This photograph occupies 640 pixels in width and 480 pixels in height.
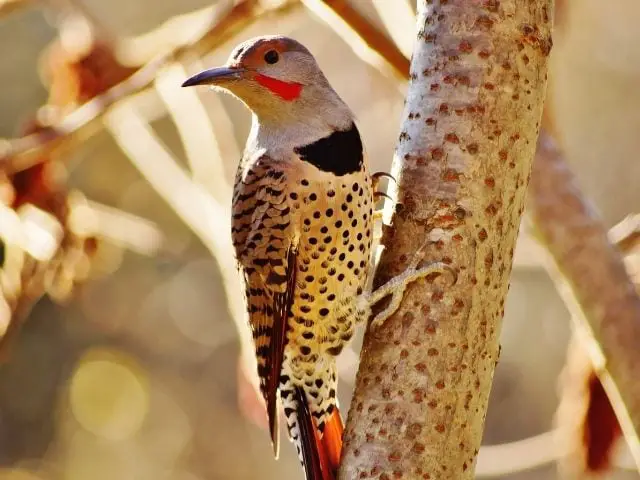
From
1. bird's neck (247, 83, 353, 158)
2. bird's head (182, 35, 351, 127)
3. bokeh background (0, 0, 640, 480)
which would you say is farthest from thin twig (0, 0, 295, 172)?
bokeh background (0, 0, 640, 480)

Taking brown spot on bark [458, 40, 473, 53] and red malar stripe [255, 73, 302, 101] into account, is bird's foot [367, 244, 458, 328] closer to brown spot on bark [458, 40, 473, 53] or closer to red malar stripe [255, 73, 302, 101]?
brown spot on bark [458, 40, 473, 53]

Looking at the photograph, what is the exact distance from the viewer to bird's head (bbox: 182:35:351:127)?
232cm

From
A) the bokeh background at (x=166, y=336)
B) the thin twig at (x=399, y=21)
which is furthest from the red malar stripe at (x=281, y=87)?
the bokeh background at (x=166, y=336)

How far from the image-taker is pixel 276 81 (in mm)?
2350

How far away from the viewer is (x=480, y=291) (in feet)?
6.00

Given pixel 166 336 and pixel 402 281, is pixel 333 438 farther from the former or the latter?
pixel 166 336

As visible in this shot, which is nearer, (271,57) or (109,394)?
(271,57)

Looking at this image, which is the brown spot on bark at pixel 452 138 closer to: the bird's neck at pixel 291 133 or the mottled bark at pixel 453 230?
the mottled bark at pixel 453 230

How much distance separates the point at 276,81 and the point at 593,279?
34.7 inches

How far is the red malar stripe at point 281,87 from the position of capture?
2.34 meters

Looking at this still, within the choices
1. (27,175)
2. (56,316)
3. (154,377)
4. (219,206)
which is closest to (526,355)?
(154,377)

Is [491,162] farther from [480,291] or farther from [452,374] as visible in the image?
[452,374]

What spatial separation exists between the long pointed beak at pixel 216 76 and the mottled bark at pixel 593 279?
0.77 m

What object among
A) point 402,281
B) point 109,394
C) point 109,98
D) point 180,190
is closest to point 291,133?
point 109,98
